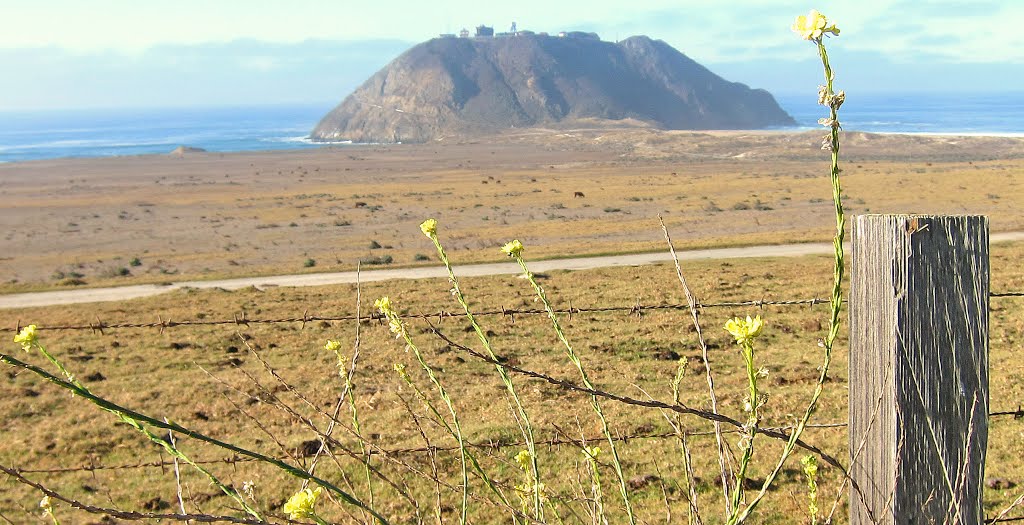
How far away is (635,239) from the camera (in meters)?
32.2

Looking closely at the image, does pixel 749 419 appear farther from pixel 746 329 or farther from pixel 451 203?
pixel 451 203

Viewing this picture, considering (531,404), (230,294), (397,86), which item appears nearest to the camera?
(531,404)

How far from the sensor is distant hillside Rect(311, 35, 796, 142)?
517 ft

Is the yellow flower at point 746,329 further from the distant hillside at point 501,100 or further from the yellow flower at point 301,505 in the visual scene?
the distant hillside at point 501,100

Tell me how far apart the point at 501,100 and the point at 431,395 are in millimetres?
161156

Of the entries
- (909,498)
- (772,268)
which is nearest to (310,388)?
(909,498)

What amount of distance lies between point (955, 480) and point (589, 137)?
402ft

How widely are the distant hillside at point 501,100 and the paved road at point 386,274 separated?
122739 millimetres

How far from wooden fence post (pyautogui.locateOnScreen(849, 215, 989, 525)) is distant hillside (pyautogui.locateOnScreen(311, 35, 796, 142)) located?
145 m

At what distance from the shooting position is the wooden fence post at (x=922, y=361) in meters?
1.78

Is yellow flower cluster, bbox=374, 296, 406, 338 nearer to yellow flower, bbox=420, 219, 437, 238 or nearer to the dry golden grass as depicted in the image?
yellow flower, bbox=420, 219, 437, 238

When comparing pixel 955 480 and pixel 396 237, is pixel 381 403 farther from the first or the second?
pixel 396 237

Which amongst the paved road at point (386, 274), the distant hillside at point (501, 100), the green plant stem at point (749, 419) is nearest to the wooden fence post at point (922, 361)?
the green plant stem at point (749, 419)

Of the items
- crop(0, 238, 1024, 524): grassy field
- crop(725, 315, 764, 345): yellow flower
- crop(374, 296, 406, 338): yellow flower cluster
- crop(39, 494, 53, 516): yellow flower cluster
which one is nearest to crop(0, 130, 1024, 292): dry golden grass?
crop(0, 238, 1024, 524): grassy field
